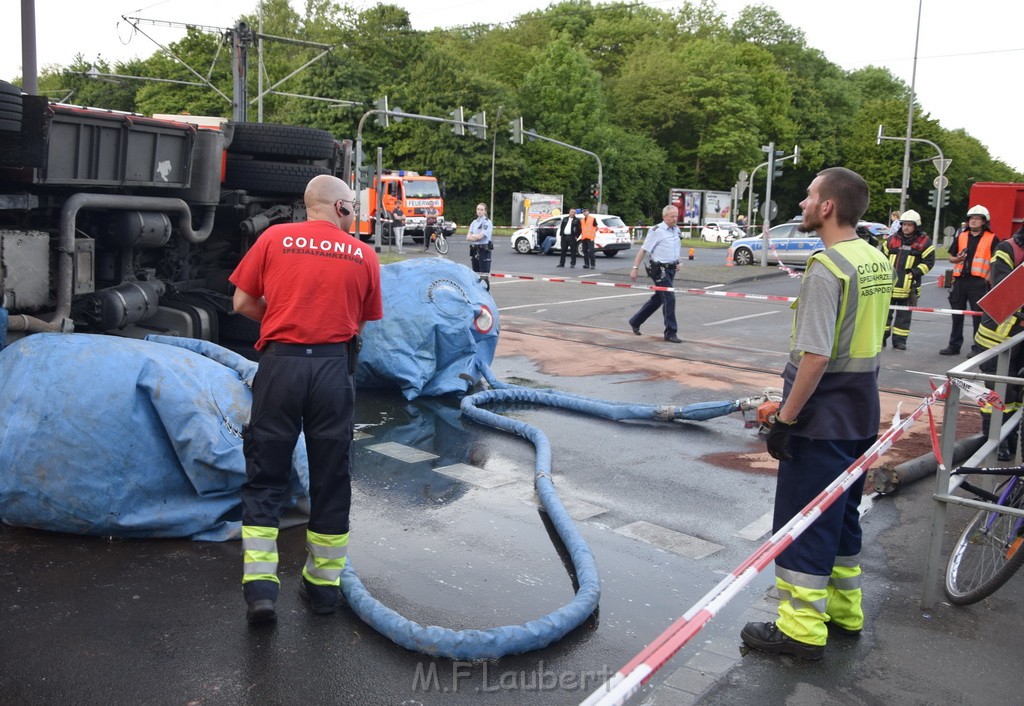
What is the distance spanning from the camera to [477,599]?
14.4 ft

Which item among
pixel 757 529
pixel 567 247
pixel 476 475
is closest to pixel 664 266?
pixel 476 475

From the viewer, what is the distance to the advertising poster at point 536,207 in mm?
54406

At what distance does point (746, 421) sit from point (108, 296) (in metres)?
5.11

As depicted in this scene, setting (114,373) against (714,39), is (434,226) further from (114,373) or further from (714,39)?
(714,39)

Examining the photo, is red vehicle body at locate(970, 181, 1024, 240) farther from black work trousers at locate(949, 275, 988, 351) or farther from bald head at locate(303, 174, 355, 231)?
bald head at locate(303, 174, 355, 231)

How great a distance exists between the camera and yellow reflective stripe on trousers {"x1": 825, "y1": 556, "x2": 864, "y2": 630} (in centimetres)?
414

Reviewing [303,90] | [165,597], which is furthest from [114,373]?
[303,90]

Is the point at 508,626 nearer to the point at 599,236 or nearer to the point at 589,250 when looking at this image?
the point at 589,250

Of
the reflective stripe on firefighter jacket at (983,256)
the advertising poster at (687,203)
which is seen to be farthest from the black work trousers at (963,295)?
the advertising poster at (687,203)

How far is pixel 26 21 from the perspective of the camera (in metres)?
11.1

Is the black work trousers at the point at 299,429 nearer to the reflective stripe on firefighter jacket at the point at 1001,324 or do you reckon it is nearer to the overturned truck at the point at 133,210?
the overturned truck at the point at 133,210

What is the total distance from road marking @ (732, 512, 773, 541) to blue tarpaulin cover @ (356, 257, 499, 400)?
366 cm

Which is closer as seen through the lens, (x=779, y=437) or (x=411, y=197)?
(x=779, y=437)

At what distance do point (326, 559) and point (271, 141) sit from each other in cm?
554
